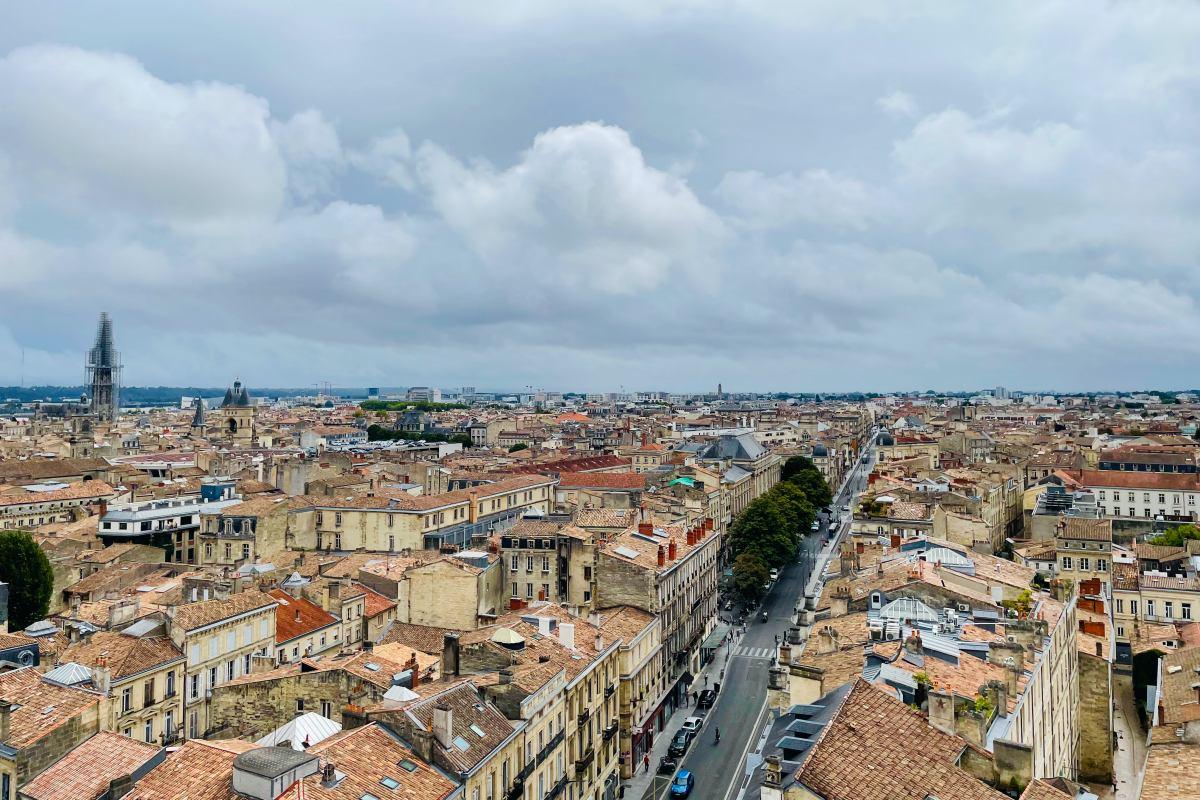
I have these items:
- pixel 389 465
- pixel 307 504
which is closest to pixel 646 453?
pixel 389 465

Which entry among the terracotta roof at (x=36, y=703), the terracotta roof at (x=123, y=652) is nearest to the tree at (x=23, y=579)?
the terracotta roof at (x=123, y=652)

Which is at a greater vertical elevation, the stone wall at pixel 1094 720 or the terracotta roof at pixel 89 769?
the terracotta roof at pixel 89 769

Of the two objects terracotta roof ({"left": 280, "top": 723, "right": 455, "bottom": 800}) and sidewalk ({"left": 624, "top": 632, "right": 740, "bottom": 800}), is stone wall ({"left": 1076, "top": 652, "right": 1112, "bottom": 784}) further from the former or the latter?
terracotta roof ({"left": 280, "top": 723, "right": 455, "bottom": 800})

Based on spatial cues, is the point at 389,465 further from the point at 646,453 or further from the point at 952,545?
the point at 952,545

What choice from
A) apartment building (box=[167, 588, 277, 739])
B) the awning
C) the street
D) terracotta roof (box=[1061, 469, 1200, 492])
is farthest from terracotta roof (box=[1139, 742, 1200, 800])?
terracotta roof (box=[1061, 469, 1200, 492])

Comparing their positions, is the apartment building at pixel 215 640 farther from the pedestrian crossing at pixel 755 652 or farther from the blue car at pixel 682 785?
the pedestrian crossing at pixel 755 652

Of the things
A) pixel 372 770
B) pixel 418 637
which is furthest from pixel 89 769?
pixel 418 637
